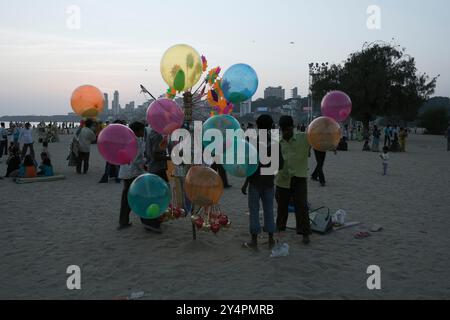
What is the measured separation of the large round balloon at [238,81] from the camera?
5340mm

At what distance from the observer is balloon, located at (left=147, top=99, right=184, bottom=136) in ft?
15.8

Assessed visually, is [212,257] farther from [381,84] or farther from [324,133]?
[381,84]

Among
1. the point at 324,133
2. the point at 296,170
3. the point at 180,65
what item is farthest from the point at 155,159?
the point at 324,133

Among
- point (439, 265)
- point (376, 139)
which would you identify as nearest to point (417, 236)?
point (439, 265)

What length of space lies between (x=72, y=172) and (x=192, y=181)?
9413 millimetres

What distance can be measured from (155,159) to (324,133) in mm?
2609

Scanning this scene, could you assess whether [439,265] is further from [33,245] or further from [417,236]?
[33,245]

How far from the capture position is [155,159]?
597cm

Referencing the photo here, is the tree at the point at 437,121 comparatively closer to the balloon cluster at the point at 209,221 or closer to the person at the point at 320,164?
the person at the point at 320,164

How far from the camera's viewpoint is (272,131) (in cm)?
500

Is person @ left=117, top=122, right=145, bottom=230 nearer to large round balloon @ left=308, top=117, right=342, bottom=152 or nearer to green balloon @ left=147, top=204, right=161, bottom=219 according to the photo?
green balloon @ left=147, top=204, right=161, bottom=219

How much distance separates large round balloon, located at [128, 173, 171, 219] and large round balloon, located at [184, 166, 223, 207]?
33 centimetres

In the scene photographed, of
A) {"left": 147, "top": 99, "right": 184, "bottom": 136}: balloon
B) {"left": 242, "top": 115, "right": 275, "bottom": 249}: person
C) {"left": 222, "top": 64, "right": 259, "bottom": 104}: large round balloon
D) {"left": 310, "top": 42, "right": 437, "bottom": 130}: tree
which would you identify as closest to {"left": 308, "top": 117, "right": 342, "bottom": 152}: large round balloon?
{"left": 242, "top": 115, "right": 275, "bottom": 249}: person

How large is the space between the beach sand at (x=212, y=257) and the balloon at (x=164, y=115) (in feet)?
5.51
